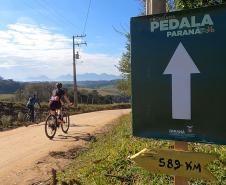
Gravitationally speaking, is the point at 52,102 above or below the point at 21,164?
above

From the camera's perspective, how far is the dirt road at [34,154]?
9.84m

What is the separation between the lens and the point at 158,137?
3.70m

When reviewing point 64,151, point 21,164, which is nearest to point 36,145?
point 64,151

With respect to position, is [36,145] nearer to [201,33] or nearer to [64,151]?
[64,151]

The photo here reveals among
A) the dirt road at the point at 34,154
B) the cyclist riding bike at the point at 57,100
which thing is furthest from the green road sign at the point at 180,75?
the cyclist riding bike at the point at 57,100

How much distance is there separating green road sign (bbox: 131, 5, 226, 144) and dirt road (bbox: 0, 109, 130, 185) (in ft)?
19.7

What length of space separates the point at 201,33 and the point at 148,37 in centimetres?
47

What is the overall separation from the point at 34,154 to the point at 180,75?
373 inches

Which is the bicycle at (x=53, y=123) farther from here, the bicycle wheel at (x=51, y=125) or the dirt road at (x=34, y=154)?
the dirt road at (x=34, y=154)

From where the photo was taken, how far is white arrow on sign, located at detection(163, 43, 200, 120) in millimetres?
3490

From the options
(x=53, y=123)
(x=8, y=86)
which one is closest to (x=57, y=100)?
(x=53, y=123)

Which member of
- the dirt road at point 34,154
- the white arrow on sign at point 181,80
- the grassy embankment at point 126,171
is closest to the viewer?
the white arrow on sign at point 181,80

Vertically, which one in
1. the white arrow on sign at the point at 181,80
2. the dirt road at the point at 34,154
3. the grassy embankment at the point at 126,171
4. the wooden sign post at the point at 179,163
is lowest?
the dirt road at the point at 34,154

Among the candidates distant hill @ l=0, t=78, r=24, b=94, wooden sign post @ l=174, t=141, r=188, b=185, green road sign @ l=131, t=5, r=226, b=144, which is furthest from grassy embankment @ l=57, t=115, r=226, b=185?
distant hill @ l=0, t=78, r=24, b=94
